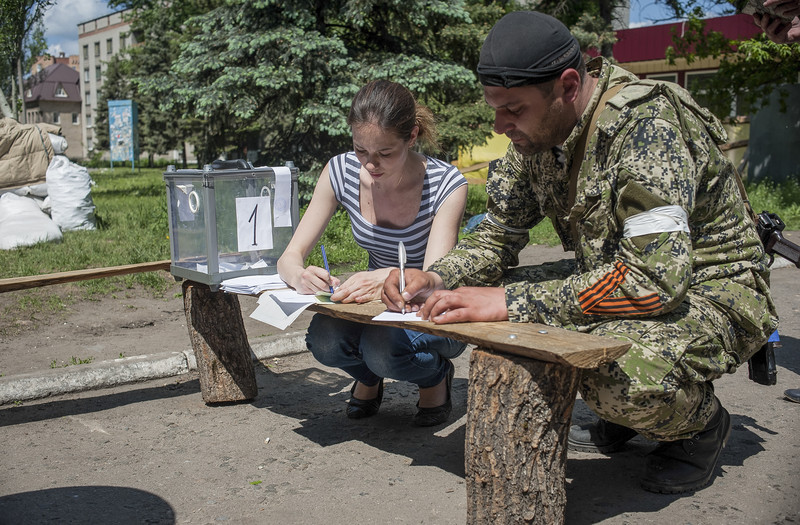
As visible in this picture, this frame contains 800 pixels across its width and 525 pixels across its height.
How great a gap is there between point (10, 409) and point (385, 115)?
2.61m

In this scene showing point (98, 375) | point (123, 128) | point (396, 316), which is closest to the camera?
point (396, 316)

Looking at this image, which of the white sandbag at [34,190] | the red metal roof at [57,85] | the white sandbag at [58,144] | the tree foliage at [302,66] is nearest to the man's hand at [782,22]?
the tree foliage at [302,66]

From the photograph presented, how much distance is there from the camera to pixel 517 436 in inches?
86.7

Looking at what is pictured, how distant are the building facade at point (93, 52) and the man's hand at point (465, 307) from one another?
72526 millimetres

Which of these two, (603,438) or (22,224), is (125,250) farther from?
(603,438)

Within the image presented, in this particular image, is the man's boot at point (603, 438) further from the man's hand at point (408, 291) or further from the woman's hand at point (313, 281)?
the woman's hand at point (313, 281)

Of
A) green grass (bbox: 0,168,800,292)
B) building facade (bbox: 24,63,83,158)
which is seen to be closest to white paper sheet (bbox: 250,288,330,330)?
green grass (bbox: 0,168,800,292)

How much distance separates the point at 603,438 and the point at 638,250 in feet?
4.03

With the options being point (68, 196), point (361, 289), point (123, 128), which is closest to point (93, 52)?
point (123, 128)

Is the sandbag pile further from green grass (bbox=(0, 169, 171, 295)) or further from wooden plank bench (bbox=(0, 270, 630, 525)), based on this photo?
wooden plank bench (bbox=(0, 270, 630, 525))

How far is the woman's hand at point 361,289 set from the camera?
9.80ft

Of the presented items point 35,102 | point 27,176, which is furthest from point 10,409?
point 35,102

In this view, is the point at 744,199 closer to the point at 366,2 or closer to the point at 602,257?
the point at 602,257

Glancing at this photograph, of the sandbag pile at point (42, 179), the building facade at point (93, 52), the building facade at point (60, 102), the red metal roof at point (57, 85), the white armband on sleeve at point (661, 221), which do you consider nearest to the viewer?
the white armband on sleeve at point (661, 221)
